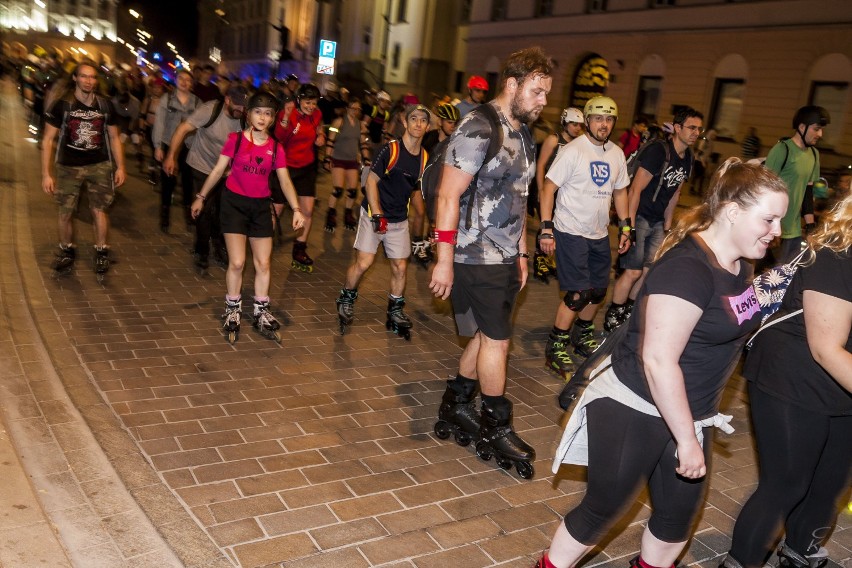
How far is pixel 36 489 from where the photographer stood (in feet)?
11.9

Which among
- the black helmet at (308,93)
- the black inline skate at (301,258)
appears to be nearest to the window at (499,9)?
the black helmet at (308,93)

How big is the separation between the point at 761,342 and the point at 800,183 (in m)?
4.26

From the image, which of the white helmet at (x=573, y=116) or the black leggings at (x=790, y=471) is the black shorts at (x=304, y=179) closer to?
the white helmet at (x=573, y=116)

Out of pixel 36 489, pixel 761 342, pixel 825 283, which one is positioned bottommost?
pixel 36 489

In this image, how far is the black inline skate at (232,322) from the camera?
6.09 m

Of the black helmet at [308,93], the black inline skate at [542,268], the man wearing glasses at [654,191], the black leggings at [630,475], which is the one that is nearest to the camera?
the black leggings at [630,475]

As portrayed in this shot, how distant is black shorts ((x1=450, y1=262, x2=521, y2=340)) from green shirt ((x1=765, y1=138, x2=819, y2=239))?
369 centimetres

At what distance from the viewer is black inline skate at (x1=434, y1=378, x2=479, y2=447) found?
15.2 feet

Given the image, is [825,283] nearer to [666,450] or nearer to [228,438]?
[666,450]

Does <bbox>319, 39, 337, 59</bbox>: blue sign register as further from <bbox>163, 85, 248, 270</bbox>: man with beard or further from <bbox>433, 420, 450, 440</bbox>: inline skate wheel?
<bbox>433, 420, 450, 440</bbox>: inline skate wheel

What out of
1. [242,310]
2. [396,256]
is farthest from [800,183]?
[242,310]

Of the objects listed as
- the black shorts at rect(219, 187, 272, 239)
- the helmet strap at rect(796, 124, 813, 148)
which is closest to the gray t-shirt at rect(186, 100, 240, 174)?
the black shorts at rect(219, 187, 272, 239)

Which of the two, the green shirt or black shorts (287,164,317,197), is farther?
black shorts (287,164,317,197)

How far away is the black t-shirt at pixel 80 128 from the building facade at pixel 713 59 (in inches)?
722
